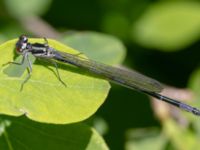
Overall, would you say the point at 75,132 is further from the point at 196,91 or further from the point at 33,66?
the point at 196,91

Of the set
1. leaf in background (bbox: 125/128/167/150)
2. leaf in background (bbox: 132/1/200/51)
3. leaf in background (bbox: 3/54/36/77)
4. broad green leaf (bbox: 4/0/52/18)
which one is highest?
leaf in background (bbox: 3/54/36/77)

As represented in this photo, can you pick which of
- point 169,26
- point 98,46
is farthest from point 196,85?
point 98,46

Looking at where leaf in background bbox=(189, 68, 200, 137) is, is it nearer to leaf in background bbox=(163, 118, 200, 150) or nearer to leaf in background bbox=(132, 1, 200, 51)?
leaf in background bbox=(163, 118, 200, 150)

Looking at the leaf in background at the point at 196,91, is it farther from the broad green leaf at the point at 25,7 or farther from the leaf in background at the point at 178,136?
the broad green leaf at the point at 25,7

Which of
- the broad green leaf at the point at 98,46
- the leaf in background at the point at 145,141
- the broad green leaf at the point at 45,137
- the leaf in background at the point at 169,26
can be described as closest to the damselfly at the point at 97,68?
the broad green leaf at the point at 98,46

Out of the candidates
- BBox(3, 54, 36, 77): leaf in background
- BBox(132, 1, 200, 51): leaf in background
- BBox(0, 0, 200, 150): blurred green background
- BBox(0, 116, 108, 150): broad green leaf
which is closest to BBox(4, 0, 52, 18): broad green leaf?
BBox(0, 0, 200, 150): blurred green background

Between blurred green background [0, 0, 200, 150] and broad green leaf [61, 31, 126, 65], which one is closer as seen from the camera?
broad green leaf [61, 31, 126, 65]

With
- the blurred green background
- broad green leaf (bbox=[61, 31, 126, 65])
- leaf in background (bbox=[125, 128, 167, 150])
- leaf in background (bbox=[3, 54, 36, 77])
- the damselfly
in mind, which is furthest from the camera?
the blurred green background

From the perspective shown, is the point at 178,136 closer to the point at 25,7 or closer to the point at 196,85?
the point at 196,85
